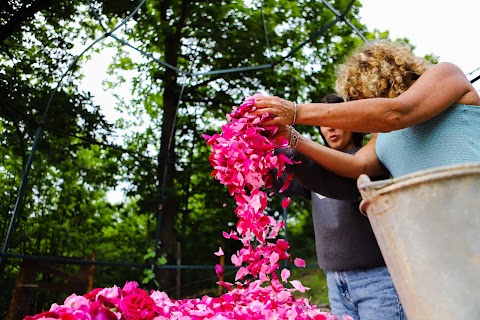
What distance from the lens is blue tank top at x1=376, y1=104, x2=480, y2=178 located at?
3.88 ft

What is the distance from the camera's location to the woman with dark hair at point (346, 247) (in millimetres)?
1539

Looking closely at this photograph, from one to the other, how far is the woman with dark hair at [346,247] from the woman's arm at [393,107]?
0.23m

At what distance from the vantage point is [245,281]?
1143mm

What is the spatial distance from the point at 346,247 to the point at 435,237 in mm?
1137

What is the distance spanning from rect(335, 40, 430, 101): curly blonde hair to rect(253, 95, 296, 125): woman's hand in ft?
1.18

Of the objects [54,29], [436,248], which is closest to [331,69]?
[54,29]

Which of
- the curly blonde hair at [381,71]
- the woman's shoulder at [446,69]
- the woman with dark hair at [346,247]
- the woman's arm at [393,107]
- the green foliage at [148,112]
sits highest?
the green foliage at [148,112]

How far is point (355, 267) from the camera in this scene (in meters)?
1.69

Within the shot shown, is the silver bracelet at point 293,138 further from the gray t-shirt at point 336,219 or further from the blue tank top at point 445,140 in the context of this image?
the blue tank top at point 445,140

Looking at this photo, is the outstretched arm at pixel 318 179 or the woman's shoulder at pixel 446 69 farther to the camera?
the outstretched arm at pixel 318 179

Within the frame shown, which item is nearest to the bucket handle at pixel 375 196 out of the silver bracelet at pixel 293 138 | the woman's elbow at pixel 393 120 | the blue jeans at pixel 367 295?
the woman's elbow at pixel 393 120

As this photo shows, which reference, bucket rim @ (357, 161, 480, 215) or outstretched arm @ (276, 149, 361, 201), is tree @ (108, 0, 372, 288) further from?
bucket rim @ (357, 161, 480, 215)

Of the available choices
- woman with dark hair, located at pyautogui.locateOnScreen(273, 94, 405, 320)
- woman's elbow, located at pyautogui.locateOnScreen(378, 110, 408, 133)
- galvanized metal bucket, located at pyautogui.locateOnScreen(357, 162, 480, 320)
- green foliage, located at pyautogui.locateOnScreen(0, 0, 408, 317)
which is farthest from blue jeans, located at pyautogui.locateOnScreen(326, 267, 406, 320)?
green foliage, located at pyautogui.locateOnScreen(0, 0, 408, 317)

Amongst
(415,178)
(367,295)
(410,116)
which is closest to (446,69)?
(410,116)
